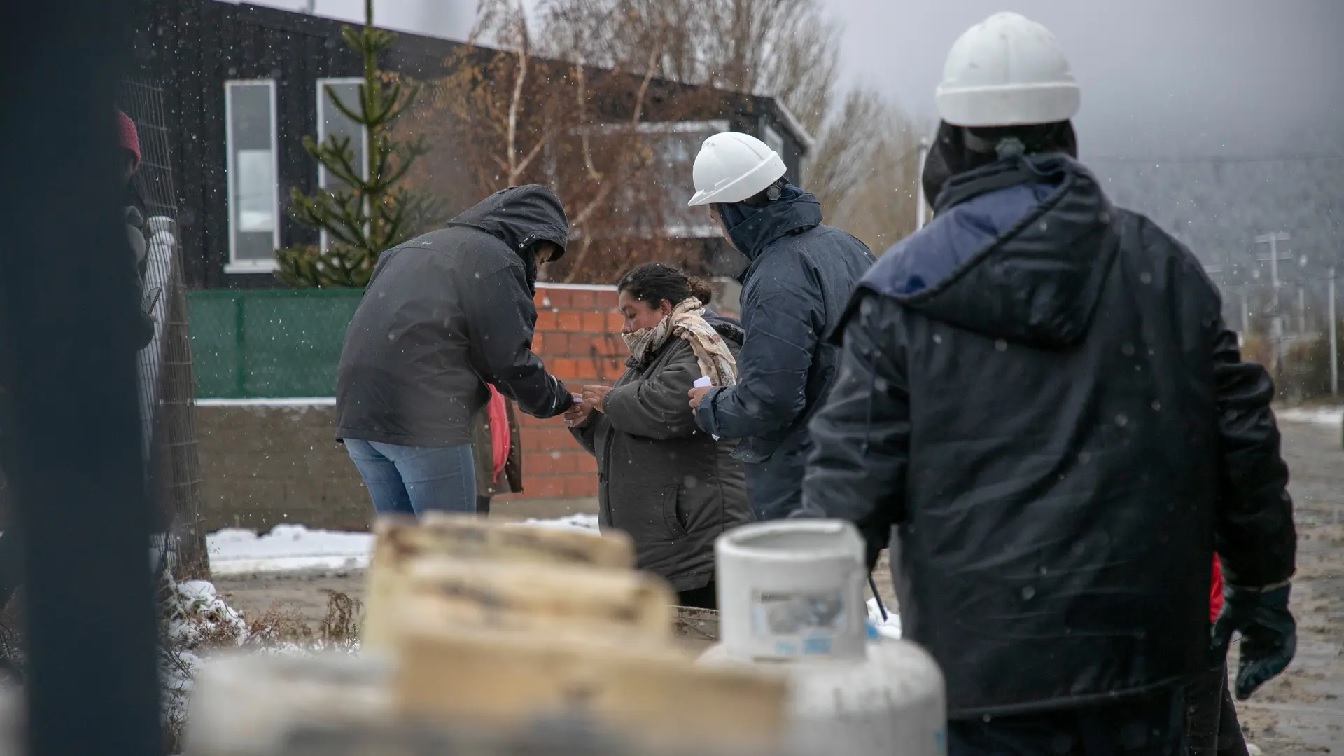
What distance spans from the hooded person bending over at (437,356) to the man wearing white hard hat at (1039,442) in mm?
2575

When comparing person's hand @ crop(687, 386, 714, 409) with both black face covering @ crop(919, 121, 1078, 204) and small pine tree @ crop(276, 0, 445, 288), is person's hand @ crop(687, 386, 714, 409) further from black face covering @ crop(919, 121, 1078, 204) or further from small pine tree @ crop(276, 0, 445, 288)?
small pine tree @ crop(276, 0, 445, 288)

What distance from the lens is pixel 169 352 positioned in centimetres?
647

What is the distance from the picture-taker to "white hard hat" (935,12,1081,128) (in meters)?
2.55

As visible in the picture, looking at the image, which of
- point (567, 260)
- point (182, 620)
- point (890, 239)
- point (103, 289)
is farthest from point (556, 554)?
point (890, 239)

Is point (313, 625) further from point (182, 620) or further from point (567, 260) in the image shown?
point (567, 260)

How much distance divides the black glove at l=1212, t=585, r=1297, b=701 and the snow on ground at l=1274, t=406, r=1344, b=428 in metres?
19.3

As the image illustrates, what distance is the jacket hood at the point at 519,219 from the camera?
5082 mm

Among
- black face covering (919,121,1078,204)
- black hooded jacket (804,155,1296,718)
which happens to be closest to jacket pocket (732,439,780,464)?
black face covering (919,121,1078,204)

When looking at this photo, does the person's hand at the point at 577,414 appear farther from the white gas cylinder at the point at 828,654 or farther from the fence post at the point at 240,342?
the fence post at the point at 240,342

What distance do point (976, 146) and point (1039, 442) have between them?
59 cm

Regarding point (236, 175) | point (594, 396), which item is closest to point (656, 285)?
point (594, 396)

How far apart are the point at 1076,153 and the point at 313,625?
547 centimetres

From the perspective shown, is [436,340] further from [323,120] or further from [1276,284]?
[323,120]

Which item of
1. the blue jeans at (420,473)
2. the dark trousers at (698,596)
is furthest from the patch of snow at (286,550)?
the dark trousers at (698,596)
